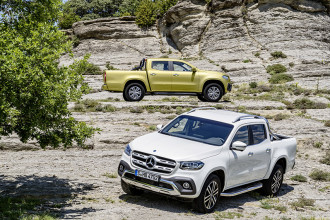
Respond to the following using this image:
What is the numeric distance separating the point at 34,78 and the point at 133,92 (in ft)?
43.9

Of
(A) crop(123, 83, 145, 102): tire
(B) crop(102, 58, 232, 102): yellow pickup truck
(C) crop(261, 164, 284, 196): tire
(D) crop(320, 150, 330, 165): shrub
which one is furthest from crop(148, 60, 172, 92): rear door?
(C) crop(261, 164, 284, 196): tire

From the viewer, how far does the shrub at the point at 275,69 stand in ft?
105

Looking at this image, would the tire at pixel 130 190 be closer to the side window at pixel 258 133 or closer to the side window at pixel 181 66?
the side window at pixel 258 133

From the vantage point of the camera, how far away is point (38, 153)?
1352 cm

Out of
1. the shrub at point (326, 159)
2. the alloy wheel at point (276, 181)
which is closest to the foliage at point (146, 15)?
the shrub at point (326, 159)

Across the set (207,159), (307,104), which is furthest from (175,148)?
(307,104)

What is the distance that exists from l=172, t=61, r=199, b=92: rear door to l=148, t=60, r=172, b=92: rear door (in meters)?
0.28

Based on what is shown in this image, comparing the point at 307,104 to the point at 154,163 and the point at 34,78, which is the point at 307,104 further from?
the point at 34,78

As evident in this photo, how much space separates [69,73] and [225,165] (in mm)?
3590

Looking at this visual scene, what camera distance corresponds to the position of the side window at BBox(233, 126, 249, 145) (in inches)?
376

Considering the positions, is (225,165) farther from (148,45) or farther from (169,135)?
(148,45)

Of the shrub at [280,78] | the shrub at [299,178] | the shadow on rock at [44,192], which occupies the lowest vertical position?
the shrub at [299,178]

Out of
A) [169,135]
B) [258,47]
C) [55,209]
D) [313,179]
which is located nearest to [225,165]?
[169,135]

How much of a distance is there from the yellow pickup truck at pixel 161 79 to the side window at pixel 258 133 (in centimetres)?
1081
